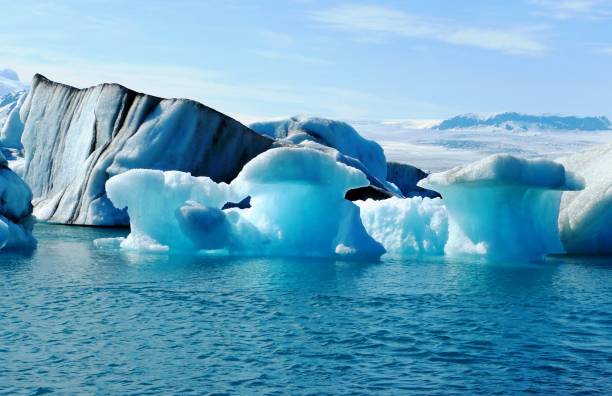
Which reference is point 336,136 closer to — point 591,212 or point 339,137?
point 339,137

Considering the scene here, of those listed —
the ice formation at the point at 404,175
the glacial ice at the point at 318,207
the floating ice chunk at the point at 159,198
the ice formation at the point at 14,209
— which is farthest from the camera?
the ice formation at the point at 404,175

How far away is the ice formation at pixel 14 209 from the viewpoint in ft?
54.6

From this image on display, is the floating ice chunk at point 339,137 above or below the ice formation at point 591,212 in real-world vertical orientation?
above

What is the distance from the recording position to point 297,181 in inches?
647

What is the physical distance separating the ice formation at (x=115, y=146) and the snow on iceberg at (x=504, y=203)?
9.45 meters

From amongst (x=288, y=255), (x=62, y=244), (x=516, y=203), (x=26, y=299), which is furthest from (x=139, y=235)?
(x=516, y=203)

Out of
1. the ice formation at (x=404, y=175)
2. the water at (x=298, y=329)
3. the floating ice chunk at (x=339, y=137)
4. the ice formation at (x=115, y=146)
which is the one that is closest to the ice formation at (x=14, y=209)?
the water at (x=298, y=329)

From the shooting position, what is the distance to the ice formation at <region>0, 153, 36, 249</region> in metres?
16.6

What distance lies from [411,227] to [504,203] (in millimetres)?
2587

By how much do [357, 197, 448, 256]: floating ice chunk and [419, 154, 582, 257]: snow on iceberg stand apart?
0.67 m

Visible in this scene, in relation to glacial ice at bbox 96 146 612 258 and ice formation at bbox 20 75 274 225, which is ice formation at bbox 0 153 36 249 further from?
ice formation at bbox 20 75 274 225

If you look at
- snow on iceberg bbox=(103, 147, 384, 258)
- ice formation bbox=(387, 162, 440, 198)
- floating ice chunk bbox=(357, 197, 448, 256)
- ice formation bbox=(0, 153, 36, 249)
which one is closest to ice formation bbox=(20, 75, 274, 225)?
ice formation bbox=(0, 153, 36, 249)

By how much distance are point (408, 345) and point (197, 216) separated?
8.24 metres

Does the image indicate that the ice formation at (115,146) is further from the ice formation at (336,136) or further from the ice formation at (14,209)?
the ice formation at (336,136)
